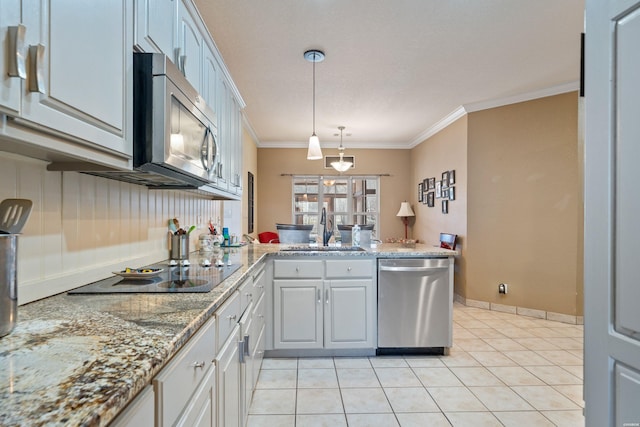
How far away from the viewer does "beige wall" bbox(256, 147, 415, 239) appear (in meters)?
6.51

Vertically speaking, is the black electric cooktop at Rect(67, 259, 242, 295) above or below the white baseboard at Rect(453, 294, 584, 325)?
above

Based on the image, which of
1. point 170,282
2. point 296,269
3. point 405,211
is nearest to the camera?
point 170,282

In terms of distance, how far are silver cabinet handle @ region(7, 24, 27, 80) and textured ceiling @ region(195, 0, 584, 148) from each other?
181 cm

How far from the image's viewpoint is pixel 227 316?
4.50 feet

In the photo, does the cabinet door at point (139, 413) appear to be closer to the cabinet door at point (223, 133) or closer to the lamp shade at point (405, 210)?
the cabinet door at point (223, 133)

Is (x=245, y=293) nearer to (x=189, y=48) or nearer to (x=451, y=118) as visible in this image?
(x=189, y=48)

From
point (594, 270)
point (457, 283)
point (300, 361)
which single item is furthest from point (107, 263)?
point (457, 283)

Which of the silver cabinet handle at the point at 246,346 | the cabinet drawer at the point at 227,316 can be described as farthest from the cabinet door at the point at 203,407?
the silver cabinet handle at the point at 246,346

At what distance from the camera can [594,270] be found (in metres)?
0.99

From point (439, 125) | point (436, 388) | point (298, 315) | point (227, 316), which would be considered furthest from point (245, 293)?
point (439, 125)

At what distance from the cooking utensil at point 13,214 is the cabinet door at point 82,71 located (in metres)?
0.25

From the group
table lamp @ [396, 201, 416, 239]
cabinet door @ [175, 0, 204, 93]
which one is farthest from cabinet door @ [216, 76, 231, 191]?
table lamp @ [396, 201, 416, 239]

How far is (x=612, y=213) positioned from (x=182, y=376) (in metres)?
1.25

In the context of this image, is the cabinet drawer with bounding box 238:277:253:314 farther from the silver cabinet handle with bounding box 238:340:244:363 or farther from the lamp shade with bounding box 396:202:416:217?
the lamp shade with bounding box 396:202:416:217
